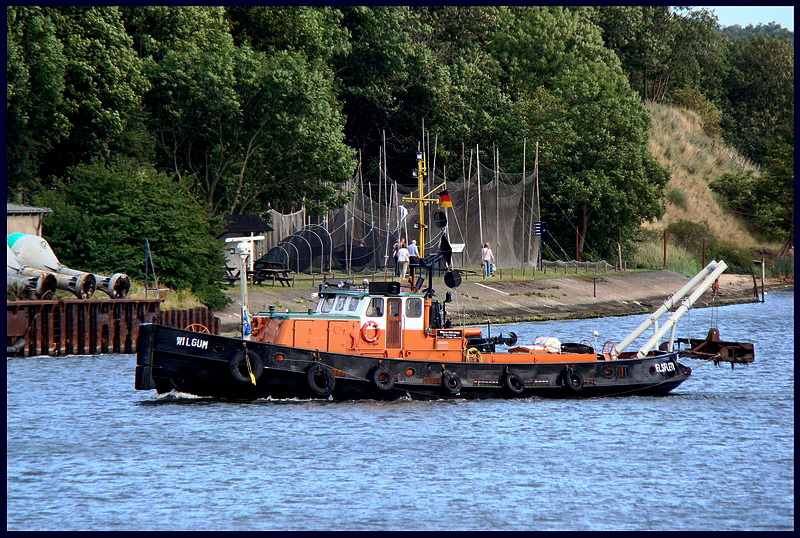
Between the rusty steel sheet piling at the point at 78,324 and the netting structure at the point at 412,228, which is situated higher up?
the netting structure at the point at 412,228

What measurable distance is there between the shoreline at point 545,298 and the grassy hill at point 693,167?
46.5ft

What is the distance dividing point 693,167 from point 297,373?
272ft

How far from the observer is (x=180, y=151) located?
65938 mm

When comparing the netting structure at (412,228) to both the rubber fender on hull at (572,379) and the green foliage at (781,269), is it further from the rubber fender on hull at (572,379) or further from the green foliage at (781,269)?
the rubber fender on hull at (572,379)

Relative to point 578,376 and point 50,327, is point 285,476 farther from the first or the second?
point 50,327

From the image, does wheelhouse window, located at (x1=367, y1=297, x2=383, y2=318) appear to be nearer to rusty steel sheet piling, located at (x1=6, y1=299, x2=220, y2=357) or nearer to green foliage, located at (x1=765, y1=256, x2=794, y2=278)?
rusty steel sheet piling, located at (x1=6, y1=299, x2=220, y2=357)

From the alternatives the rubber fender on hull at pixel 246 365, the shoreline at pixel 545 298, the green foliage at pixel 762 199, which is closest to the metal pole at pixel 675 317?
the rubber fender on hull at pixel 246 365

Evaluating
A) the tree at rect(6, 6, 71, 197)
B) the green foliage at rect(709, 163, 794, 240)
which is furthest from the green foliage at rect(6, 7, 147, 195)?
the green foliage at rect(709, 163, 794, 240)

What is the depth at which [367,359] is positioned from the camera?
101 feet

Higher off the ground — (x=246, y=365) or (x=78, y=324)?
(x=78, y=324)

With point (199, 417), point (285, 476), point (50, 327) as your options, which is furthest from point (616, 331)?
point (285, 476)

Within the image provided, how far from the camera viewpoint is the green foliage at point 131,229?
4884cm

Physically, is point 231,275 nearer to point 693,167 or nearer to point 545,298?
point 545,298

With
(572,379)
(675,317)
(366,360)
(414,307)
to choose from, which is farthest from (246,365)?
(675,317)
